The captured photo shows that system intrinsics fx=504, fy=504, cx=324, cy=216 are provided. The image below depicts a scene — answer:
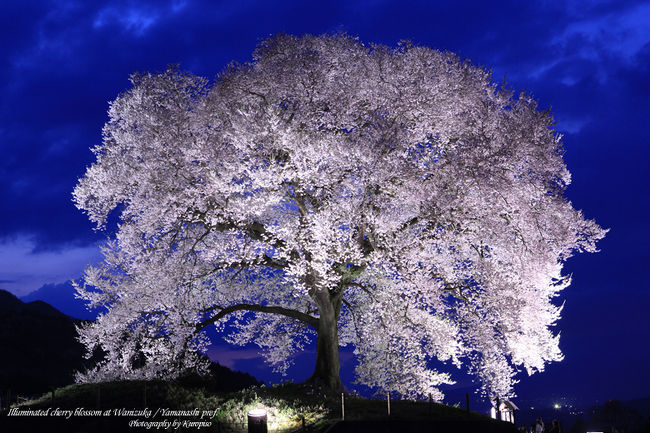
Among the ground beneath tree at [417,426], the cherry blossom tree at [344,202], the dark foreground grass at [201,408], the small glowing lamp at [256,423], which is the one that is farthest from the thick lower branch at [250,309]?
the ground beneath tree at [417,426]

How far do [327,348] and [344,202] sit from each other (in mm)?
6730

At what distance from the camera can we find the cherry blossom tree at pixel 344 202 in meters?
16.6

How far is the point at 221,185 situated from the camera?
1684 centimetres

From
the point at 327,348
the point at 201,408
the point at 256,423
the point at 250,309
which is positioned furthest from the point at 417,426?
the point at 250,309

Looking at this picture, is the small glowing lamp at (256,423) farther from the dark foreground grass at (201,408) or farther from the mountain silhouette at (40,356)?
the mountain silhouette at (40,356)

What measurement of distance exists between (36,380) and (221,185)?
1363 inches

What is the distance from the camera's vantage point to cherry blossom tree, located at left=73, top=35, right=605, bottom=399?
16.6 m

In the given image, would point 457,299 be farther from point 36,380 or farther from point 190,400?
point 36,380

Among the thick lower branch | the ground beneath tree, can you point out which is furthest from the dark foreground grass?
the thick lower branch

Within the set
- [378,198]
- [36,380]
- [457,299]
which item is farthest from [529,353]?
[36,380]

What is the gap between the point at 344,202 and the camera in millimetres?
16812

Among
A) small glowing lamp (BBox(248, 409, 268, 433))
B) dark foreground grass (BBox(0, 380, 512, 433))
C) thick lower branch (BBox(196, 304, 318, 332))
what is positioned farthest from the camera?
thick lower branch (BBox(196, 304, 318, 332))

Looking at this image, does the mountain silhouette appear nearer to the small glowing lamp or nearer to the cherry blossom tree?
the cherry blossom tree

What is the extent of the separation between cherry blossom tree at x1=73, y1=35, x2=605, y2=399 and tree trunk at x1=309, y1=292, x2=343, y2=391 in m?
0.08
